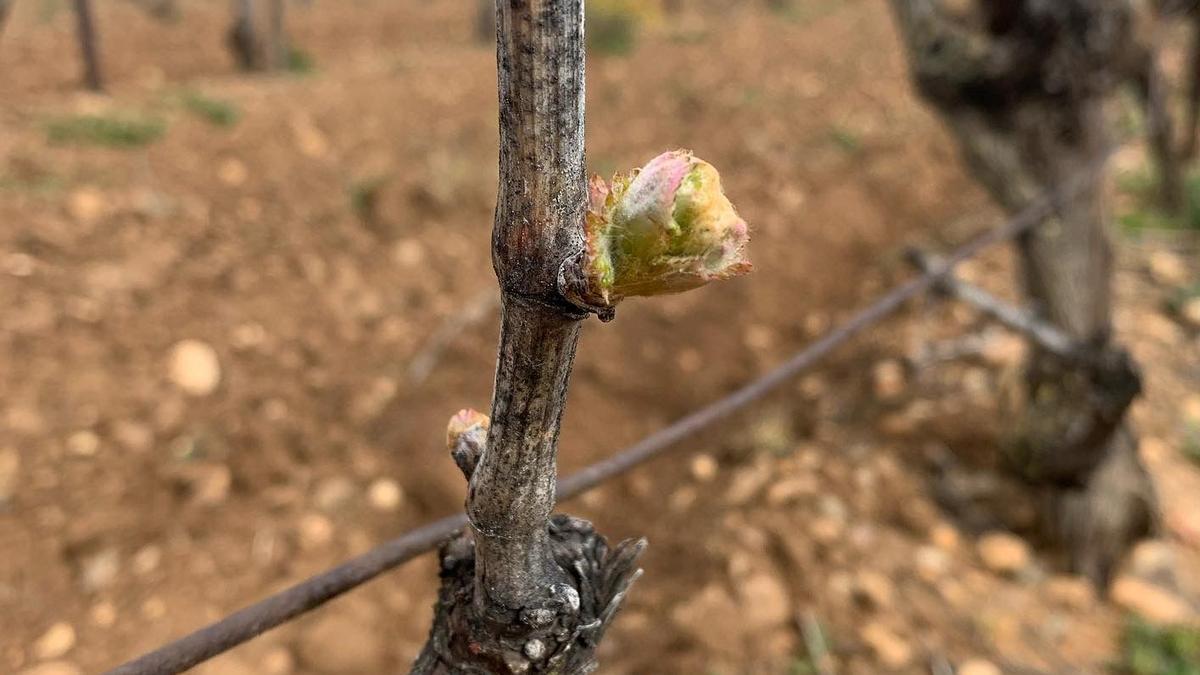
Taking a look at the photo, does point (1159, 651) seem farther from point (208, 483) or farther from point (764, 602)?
point (208, 483)

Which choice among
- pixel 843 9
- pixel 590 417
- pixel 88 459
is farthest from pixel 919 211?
pixel 843 9

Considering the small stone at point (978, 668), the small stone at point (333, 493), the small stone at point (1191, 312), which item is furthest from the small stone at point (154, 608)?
the small stone at point (1191, 312)

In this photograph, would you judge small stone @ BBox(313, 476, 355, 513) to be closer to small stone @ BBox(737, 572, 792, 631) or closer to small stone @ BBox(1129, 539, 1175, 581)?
small stone @ BBox(737, 572, 792, 631)

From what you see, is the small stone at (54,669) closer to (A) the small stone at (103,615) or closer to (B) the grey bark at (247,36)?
(A) the small stone at (103,615)

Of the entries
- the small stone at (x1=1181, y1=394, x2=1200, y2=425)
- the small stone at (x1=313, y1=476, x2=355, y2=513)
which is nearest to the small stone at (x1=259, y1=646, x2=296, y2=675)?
the small stone at (x1=313, y1=476, x2=355, y2=513)

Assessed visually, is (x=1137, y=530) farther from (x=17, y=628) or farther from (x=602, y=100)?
(x=602, y=100)

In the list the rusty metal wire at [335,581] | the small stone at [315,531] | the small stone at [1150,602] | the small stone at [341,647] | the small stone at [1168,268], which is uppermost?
the rusty metal wire at [335,581]

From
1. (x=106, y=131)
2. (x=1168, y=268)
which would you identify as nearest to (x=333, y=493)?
(x=106, y=131)
